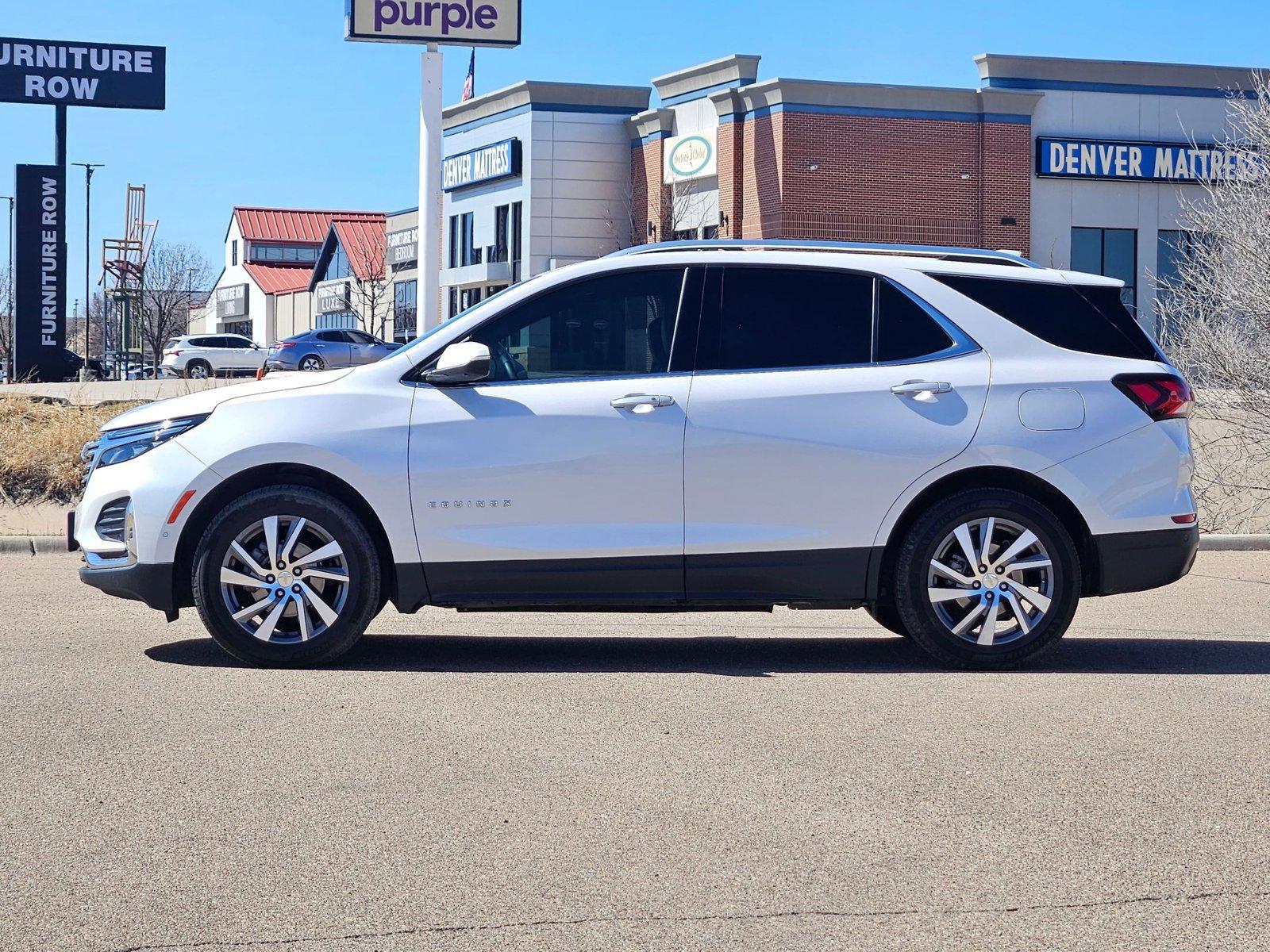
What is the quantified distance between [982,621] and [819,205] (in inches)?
1496

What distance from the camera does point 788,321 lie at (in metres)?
7.50

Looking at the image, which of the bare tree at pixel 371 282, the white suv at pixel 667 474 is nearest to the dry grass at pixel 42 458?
the white suv at pixel 667 474

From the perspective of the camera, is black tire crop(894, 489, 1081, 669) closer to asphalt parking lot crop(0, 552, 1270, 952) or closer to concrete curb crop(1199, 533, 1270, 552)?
asphalt parking lot crop(0, 552, 1270, 952)

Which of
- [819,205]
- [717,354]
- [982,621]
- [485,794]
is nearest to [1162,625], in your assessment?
[982,621]

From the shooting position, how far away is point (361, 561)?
715 cm

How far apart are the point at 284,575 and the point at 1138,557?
3930mm

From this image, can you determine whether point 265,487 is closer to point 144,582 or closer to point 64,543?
point 144,582

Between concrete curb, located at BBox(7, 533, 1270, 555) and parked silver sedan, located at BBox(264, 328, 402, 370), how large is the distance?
102 feet

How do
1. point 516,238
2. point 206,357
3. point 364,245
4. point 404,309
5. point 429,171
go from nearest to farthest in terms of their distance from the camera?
point 429,171
point 206,357
point 516,238
point 404,309
point 364,245

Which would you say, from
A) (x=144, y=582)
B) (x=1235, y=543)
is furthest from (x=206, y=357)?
(x=144, y=582)

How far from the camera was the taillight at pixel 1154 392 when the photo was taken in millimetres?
7438

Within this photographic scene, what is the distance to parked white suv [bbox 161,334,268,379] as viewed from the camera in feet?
165

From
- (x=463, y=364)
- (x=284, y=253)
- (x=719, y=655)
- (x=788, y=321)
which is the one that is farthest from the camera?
(x=284, y=253)

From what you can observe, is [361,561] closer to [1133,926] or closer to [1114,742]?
[1114,742]
